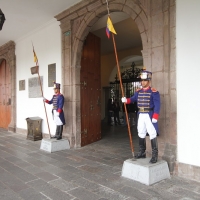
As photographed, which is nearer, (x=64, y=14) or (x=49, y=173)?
(x=49, y=173)

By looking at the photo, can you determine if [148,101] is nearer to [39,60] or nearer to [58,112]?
[58,112]

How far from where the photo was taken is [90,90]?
5430 millimetres

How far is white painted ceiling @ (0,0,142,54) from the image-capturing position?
473cm

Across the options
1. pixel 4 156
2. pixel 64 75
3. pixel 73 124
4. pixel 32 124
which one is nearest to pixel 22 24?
pixel 64 75

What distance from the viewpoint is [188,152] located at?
3.01 meters

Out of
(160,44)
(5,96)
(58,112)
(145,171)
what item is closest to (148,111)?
(145,171)

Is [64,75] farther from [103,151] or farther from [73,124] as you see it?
[103,151]

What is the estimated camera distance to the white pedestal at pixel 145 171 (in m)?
2.78

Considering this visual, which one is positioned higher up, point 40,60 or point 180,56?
point 40,60

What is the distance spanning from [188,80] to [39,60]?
446cm

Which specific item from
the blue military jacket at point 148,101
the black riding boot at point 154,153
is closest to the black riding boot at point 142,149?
the black riding boot at point 154,153

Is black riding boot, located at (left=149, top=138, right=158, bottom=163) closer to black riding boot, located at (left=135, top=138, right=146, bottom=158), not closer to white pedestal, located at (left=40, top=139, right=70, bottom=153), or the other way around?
black riding boot, located at (left=135, top=138, right=146, bottom=158)

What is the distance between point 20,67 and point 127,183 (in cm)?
582

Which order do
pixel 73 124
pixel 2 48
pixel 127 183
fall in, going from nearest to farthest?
1. pixel 127 183
2. pixel 73 124
3. pixel 2 48
